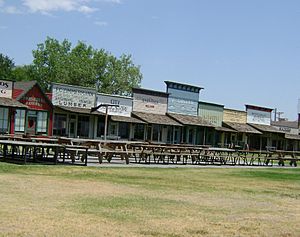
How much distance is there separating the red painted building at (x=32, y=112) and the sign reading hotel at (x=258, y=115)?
93.7 feet

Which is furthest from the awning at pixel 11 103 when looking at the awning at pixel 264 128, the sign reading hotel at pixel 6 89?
the awning at pixel 264 128

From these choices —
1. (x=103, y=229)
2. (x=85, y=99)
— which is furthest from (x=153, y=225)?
(x=85, y=99)

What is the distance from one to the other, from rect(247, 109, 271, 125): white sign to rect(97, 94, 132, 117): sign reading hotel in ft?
68.9

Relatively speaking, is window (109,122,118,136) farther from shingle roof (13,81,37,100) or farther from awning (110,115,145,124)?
shingle roof (13,81,37,100)

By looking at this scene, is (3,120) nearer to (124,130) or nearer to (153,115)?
(124,130)

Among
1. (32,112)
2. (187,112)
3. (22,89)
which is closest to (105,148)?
(32,112)

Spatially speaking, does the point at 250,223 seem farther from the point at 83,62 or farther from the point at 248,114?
the point at 83,62

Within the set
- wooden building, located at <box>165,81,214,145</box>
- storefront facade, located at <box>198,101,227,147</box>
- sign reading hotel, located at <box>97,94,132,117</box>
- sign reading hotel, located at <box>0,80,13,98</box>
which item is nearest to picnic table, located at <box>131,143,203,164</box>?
sign reading hotel, located at <box>0,80,13,98</box>

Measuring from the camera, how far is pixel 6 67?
8094 cm

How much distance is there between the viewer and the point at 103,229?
762cm

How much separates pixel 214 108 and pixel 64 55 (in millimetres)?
32275

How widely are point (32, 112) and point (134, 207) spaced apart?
1222 inches

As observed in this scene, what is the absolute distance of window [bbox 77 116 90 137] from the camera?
4295 centimetres

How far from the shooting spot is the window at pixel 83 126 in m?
42.9
